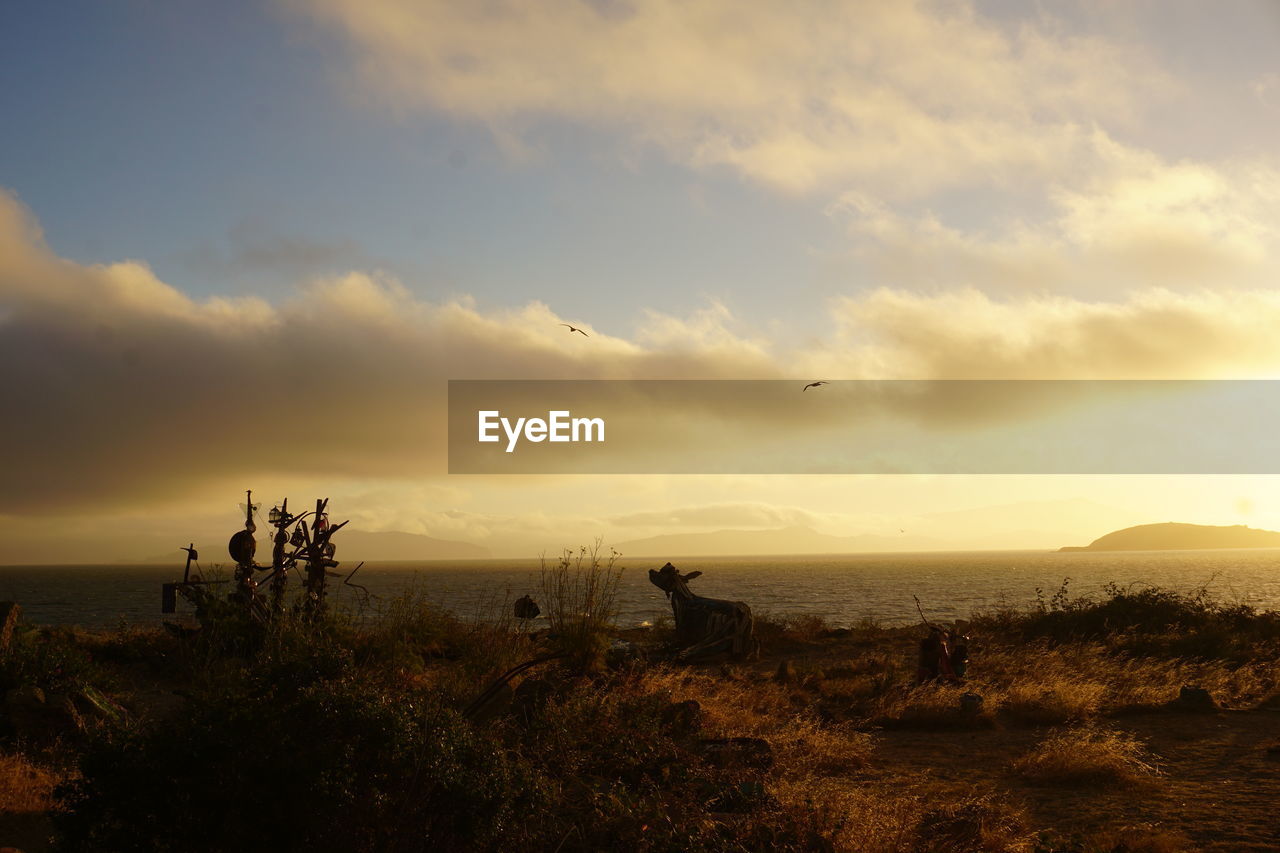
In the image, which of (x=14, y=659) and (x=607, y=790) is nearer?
(x=607, y=790)

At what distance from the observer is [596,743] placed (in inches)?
328

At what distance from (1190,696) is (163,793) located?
541 inches

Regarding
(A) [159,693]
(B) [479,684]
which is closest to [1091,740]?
(B) [479,684]

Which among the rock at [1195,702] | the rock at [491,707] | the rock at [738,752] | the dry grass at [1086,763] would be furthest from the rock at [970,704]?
the rock at [491,707]

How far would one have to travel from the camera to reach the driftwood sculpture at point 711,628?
19.2 meters

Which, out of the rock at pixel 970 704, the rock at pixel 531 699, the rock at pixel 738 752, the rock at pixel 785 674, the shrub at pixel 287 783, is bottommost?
the rock at pixel 785 674

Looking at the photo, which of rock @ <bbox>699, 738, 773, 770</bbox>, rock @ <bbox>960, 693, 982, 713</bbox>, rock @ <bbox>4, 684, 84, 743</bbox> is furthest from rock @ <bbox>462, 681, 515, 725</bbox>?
rock @ <bbox>960, 693, 982, 713</bbox>

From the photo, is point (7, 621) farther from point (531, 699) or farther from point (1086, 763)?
point (1086, 763)

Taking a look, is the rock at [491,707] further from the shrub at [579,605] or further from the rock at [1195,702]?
the rock at [1195,702]

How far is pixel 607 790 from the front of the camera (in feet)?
22.9

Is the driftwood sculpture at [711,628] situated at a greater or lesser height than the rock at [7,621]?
lesser

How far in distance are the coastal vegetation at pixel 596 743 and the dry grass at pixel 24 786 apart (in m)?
0.04

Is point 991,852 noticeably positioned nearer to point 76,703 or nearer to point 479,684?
point 479,684

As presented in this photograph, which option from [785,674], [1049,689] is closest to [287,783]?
[1049,689]
